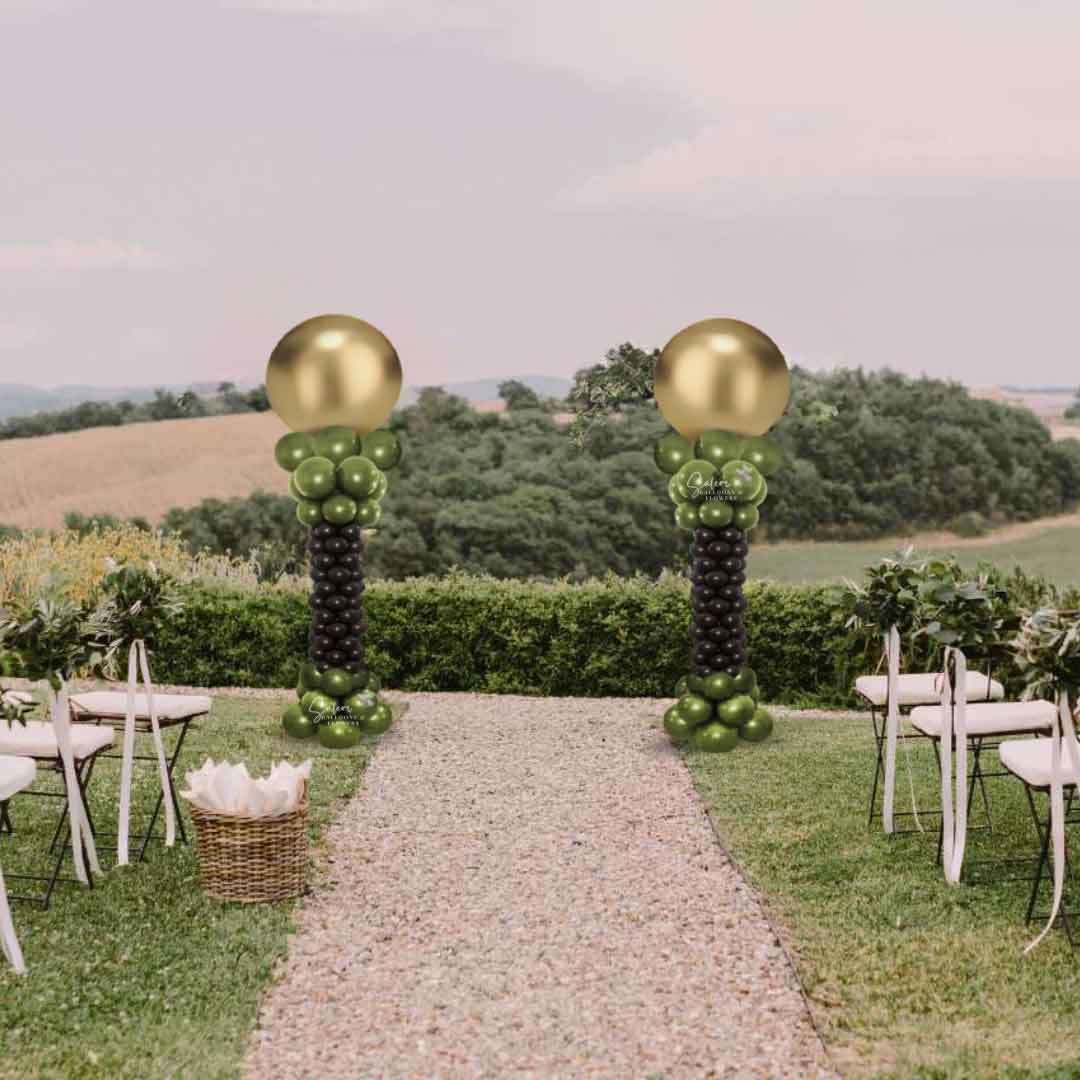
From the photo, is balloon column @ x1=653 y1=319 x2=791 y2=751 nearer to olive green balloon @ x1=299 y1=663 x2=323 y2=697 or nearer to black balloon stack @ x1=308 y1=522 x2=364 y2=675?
black balloon stack @ x1=308 y1=522 x2=364 y2=675

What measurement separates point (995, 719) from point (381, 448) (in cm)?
458

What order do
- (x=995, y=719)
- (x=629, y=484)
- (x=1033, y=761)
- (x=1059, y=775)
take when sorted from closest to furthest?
(x=1059, y=775) < (x=1033, y=761) < (x=995, y=719) < (x=629, y=484)

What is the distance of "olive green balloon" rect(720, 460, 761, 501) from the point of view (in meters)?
8.80

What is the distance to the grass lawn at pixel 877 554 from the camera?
2139 cm

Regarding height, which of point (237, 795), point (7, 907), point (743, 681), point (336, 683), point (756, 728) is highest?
point (237, 795)

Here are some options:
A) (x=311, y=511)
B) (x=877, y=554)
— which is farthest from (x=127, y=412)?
(x=311, y=511)

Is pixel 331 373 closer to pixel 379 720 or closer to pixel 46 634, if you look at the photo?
pixel 379 720

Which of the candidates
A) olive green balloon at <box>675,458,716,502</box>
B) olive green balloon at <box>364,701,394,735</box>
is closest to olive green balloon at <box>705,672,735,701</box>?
olive green balloon at <box>675,458,716,502</box>

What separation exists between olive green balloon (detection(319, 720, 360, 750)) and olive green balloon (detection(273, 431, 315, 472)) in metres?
1.71

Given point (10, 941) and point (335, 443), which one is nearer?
point (10, 941)

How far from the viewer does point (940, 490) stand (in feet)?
76.2

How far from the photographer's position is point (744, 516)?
29.3 ft

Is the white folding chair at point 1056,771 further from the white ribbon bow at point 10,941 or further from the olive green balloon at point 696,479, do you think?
the white ribbon bow at point 10,941

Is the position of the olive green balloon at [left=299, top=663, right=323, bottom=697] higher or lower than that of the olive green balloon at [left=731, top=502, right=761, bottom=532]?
lower
